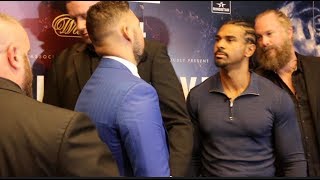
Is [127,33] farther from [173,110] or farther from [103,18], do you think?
[173,110]

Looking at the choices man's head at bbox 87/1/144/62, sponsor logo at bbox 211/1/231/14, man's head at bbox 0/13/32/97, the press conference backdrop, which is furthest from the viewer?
sponsor logo at bbox 211/1/231/14

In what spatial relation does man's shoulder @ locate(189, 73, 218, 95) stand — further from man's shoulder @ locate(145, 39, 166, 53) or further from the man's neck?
the man's neck

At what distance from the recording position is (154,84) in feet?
5.92

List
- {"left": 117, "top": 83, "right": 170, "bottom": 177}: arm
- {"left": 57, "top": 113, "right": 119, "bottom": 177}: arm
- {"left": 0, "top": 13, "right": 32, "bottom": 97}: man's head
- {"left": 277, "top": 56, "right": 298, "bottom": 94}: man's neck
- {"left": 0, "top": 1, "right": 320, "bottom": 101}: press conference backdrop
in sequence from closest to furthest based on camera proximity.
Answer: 1. {"left": 57, "top": 113, "right": 119, "bottom": 177}: arm
2. {"left": 0, "top": 13, "right": 32, "bottom": 97}: man's head
3. {"left": 117, "top": 83, "right": 170, "bottom": 177}: arm
4. {"left": 0, "top": 1, "right": 320, "bottom": 101}: press conference backdrop
5. {"left": 277, "top": 56, "right": 298, "bottom": 94}: man's neck

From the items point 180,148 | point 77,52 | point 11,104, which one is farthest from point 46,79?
point 11,104

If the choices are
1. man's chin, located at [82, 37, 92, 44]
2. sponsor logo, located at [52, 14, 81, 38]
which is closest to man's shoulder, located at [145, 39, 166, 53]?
man's chin, located at [82, 37, 92, 44]

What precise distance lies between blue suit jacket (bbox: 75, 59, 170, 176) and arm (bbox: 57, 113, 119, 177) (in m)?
0.25

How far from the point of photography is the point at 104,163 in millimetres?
882

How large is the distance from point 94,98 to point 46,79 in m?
0.82

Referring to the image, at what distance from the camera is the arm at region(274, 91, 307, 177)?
71.0 inches

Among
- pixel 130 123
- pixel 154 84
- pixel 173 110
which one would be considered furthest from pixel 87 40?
pixel 130 123

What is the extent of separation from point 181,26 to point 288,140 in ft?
2.86

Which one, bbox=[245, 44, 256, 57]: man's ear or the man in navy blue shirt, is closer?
the man in navy blue shirt

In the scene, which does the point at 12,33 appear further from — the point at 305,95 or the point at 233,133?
the point at 305,95
